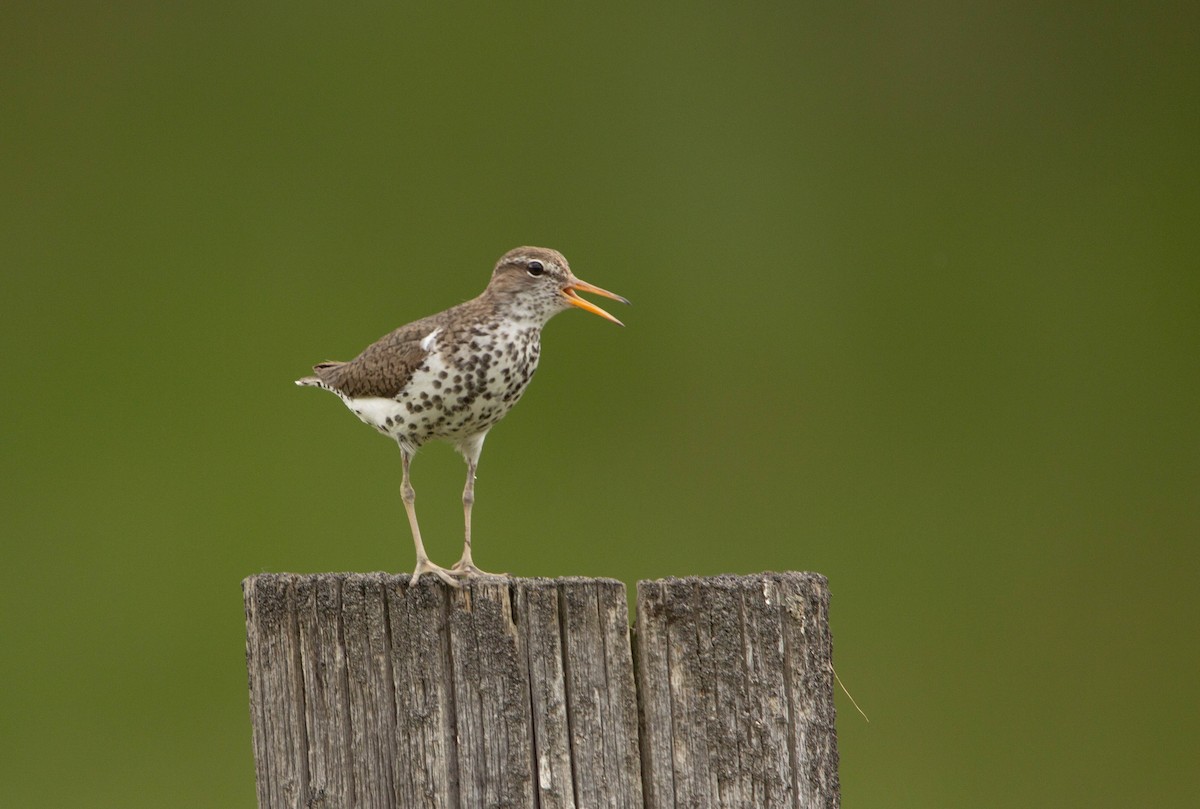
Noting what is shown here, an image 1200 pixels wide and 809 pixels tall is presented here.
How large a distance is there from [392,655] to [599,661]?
1.21 feet

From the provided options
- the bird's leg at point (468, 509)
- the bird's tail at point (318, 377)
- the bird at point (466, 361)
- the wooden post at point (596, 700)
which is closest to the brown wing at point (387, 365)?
the bird at point (466, 361)

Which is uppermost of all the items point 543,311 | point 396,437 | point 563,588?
point 543,311

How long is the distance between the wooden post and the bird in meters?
0.99

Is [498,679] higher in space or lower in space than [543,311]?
lower

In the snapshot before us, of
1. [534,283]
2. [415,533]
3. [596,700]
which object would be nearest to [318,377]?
[415,533]

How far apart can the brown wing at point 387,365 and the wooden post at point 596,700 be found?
1.16m

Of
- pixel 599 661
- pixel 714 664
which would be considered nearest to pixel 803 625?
pixel 714 664

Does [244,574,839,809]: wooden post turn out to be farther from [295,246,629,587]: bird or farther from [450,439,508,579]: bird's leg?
[450,439,508,579]: bird's leg

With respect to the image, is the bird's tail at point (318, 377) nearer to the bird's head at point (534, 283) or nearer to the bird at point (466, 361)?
the bird at point (466, 361)

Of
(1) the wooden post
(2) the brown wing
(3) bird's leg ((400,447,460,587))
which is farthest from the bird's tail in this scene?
(1) the wooden post

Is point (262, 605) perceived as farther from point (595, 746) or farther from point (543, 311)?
point (543, 311)

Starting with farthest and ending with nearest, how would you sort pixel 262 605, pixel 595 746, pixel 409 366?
1. pixel 409 366
2. pixel 262 605
3. pixel 595 746

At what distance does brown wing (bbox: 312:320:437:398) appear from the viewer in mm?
3350

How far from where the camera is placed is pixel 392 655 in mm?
2279
